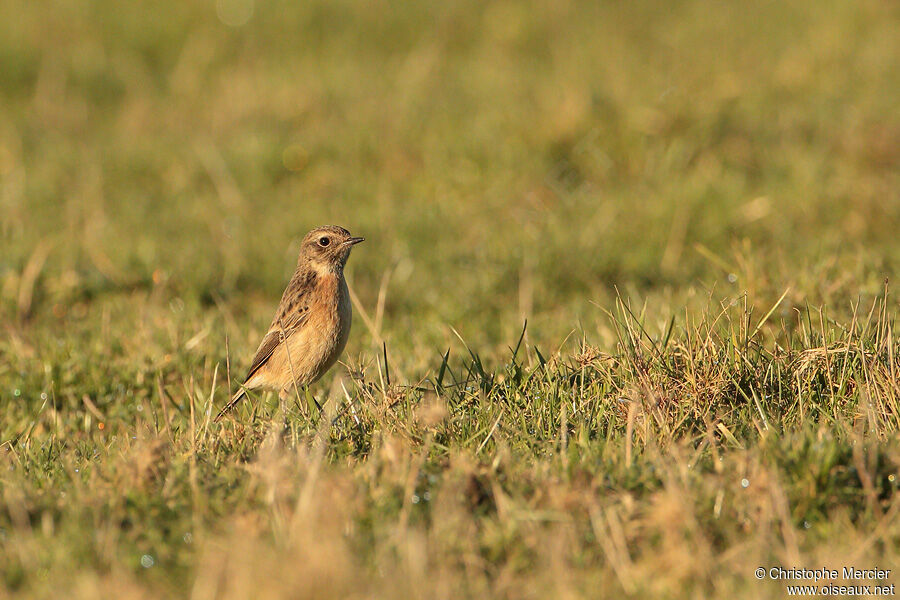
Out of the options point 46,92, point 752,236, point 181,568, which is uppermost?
point 46,92

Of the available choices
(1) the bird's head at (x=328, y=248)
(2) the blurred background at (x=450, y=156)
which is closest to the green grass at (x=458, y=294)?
(2) the blurred background at (x=450, y=156)

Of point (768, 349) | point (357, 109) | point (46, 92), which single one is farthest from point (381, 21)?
point (768, 349)

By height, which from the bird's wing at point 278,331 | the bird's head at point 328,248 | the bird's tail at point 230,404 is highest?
the bird's head at point 328,248

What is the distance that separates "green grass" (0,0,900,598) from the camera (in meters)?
3.95

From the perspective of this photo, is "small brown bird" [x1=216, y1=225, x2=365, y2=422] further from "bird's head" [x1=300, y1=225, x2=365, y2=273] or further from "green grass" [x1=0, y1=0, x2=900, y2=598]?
"green grass" [x1=0, y1=0, x2=900, y2=598]

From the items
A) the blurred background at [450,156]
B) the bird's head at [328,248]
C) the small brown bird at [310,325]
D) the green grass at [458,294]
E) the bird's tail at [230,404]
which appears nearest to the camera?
the green grass at [458,294]

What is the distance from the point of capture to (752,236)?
9328mm

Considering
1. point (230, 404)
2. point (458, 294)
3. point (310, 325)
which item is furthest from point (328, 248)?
point (458, 294)

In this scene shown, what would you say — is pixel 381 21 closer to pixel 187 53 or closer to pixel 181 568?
pixel 187 53

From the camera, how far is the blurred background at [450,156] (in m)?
8.49

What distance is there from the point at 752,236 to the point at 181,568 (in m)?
6.69

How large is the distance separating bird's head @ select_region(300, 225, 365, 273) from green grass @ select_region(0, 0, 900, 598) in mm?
546

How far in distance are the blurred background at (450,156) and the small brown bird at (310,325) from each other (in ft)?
1.08

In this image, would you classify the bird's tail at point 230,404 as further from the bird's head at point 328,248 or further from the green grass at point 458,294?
the bird's head at point 328,248
